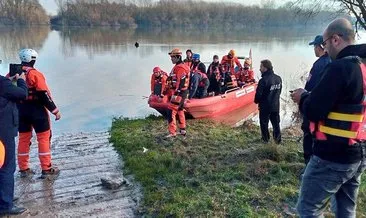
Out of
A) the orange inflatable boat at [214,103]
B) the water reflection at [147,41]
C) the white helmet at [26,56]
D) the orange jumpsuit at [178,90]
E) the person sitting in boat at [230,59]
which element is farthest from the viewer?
the water reflection at [147,41]

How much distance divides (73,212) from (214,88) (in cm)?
705

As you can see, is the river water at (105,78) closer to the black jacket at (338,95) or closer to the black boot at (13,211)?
the black boot at (13,211)

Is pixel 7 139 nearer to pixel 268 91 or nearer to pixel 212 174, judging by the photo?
Result: pixel 212 174

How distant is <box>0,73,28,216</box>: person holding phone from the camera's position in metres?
3.40

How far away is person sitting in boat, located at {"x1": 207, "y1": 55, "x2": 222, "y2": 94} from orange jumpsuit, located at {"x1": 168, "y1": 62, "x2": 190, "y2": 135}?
3.56 metres

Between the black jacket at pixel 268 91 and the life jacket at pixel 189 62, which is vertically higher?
the life jacket at pixel 189 62

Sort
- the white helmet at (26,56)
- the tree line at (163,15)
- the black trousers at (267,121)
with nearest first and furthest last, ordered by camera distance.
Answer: the white helmet at (26,56) → the black trousers at (267,121) → the tree line at (163,15)

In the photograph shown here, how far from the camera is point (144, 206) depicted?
144 inches

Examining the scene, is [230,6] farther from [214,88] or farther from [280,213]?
[280,213]

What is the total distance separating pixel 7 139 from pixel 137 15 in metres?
54.8

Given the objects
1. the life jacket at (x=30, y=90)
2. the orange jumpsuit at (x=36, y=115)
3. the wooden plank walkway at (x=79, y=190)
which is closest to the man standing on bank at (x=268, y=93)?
the wooden plank walkway at (x=79, y=190)

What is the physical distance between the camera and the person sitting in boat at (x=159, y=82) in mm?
7566

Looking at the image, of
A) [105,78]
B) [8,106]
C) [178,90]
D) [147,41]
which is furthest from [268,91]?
[147,41]

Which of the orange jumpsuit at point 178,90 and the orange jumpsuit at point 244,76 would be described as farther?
the orange jumpsuit at point 244,76
